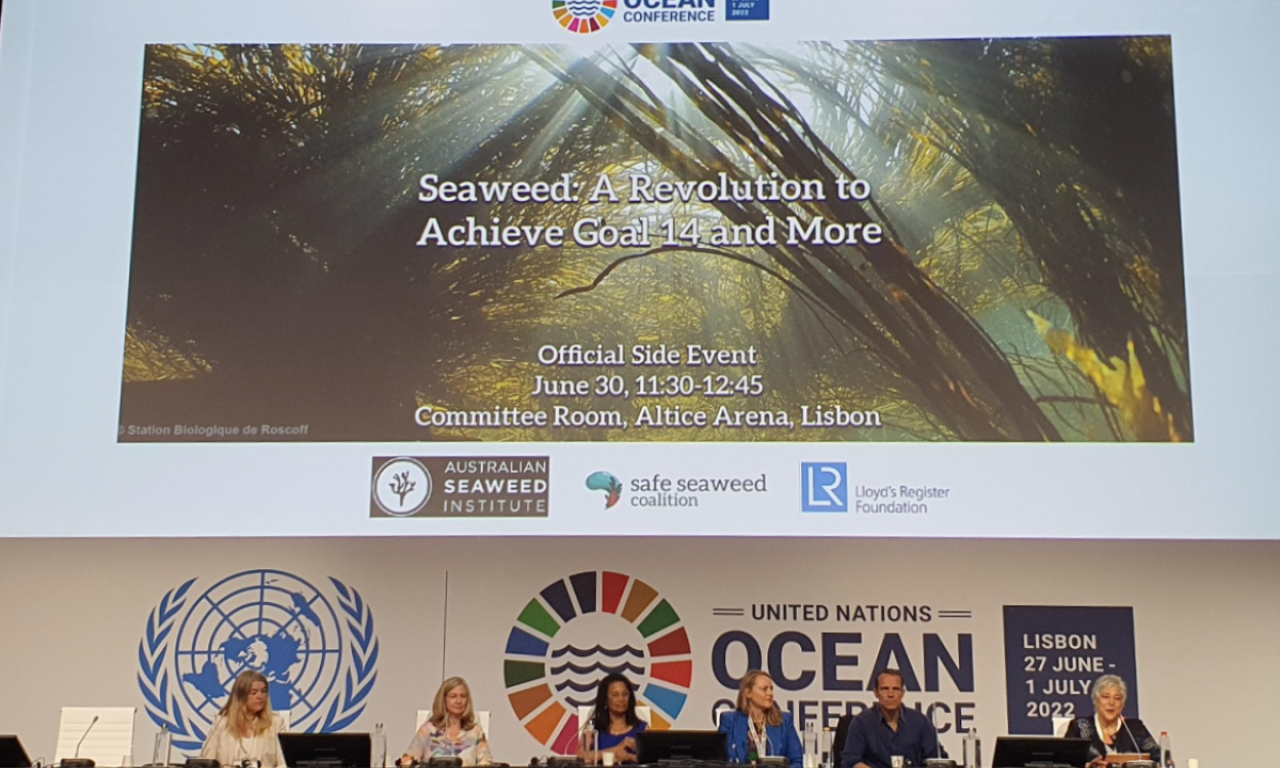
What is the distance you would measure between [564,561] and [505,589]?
1.00 feet

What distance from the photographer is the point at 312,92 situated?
19.1 ft

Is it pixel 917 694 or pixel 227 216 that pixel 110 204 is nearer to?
pixel 227 216

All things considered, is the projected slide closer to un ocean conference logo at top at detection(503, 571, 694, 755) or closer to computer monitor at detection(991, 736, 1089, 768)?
un ocean conference logo at top at detection(503, 571, 694, 755)

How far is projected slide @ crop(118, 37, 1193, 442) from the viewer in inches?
218

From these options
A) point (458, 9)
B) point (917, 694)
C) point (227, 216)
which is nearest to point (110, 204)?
point (227, 216)

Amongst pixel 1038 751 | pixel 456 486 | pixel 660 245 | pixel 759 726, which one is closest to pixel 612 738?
pixel 759 726

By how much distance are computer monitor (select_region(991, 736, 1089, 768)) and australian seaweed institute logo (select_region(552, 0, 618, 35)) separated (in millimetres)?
3371

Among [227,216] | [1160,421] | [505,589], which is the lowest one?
[505,589]

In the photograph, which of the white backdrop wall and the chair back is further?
the white backdrop wall

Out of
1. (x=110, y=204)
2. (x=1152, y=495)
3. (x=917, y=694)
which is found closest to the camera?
(x=1152, y=495)

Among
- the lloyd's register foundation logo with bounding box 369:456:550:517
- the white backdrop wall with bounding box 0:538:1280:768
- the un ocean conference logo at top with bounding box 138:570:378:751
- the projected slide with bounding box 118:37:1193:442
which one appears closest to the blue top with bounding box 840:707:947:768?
the white backdrop wall with bounding box 0:538:1280:768

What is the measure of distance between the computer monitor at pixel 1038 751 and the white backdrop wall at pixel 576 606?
161 cm

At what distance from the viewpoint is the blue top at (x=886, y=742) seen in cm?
511

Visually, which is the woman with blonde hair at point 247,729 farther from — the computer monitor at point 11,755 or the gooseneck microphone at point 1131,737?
the gooseneck microphone at point 1131,737
